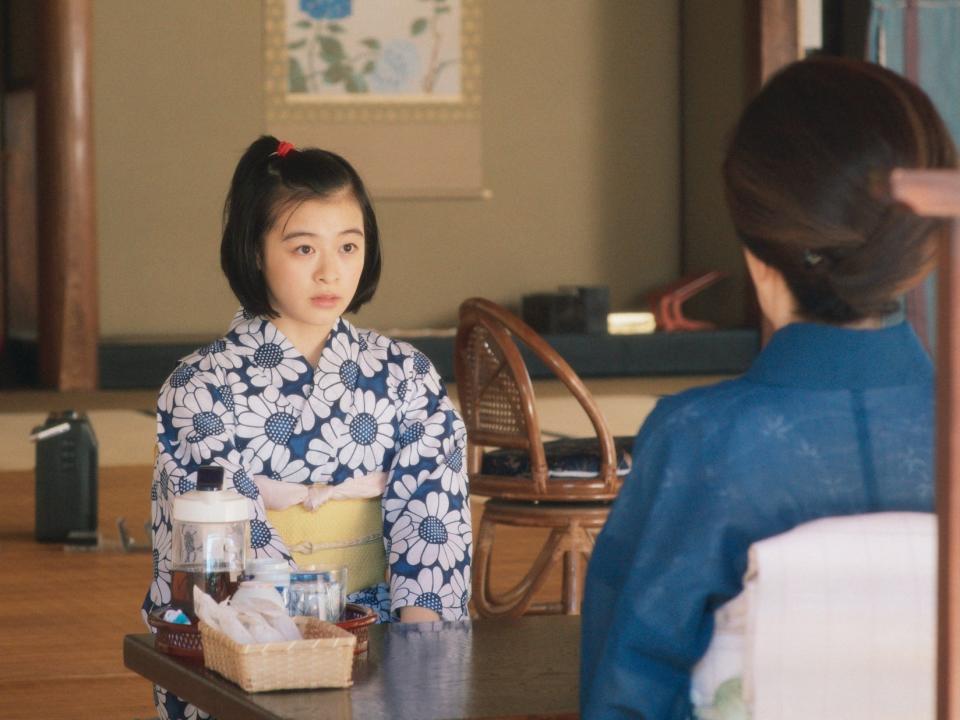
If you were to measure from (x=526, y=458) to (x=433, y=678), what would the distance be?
1805 mm

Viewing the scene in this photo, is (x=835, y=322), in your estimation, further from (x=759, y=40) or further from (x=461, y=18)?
(x=461, y=18)

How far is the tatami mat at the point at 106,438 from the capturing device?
20.7ft

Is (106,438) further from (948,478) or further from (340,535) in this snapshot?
(948,478)

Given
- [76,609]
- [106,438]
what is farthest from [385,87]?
[76,609]

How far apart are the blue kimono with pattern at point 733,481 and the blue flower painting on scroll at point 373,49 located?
7.99m

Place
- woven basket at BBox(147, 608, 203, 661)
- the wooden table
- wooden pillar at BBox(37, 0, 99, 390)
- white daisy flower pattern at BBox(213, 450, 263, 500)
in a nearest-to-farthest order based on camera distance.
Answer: the wooden table → woven basket at BBox(147, 608, 203, 661) → white daisy flower pattern at BBox(213, 450, 263, 500) → wooden pillar at BBox(37, 0, 99, 390)

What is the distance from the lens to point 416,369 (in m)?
2.30

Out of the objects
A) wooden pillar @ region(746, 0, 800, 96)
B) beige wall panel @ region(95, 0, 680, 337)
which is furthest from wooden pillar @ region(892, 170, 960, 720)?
beige wall panel @ region(95, 0, 680, 337)

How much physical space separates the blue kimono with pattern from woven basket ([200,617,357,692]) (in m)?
0.23

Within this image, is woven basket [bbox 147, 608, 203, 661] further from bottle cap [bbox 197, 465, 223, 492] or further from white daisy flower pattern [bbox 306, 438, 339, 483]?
white daisy flower pattern [bbox 306, 438, 339, 483]

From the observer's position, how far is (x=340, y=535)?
2.20 m

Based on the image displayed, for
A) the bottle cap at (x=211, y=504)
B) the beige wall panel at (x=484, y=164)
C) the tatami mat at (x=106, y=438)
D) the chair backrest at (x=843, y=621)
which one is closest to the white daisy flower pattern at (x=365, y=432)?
the bottle cap at (x=211, y=504)

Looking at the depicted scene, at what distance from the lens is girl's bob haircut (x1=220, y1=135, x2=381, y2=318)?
2207 millimetres

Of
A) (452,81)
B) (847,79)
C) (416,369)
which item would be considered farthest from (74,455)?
(452,81)
